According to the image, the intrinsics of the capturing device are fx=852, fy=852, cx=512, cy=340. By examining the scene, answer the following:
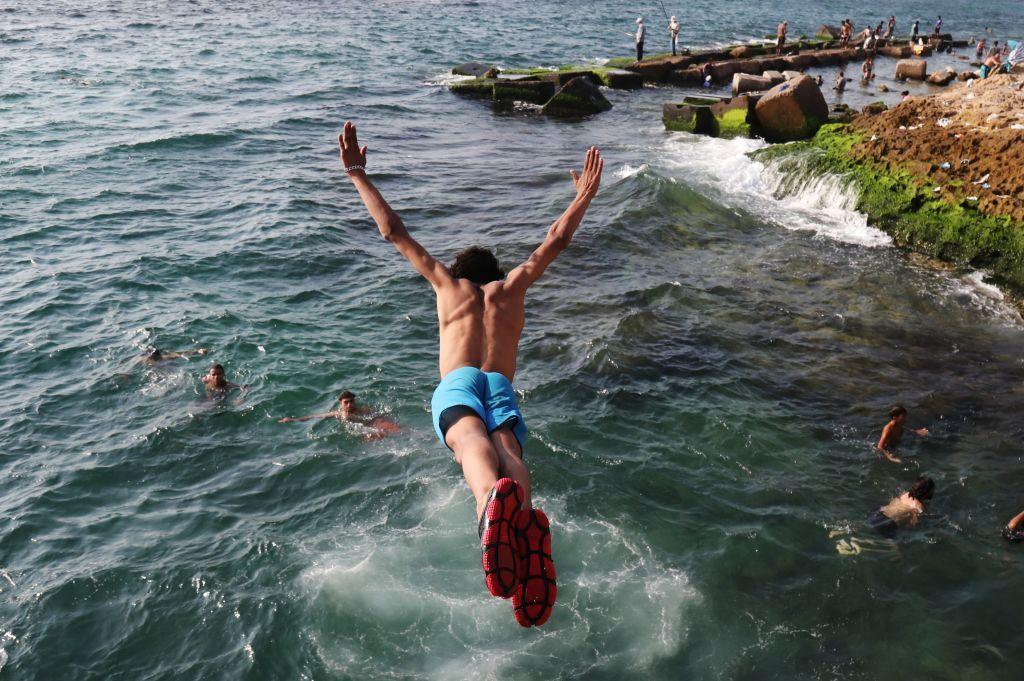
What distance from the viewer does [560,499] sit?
11.3m

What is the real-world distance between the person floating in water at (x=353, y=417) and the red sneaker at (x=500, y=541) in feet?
24.7

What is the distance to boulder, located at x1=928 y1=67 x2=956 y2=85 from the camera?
4269 cm

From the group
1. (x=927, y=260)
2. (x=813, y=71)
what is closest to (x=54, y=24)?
(x=813, y=71)

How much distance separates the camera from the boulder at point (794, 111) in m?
28.0

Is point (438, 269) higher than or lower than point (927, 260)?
higher

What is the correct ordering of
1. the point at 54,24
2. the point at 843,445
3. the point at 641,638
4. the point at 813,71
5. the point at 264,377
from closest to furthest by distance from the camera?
the point at 641,638
the point at 843,445
the point at 264,377
the point at 813,71
the point at 54,24

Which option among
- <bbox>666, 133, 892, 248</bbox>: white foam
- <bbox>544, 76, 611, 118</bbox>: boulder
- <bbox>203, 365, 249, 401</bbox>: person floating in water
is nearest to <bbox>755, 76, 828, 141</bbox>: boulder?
<bbox>666, 133, 892, 248</bbox>: white foam

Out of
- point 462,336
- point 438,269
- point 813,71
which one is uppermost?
point 438,269

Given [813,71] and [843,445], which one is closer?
[843,445]

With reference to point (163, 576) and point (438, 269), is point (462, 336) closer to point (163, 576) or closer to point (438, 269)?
point (438, 269)

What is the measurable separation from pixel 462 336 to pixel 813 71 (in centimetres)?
4589

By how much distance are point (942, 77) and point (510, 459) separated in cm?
4461

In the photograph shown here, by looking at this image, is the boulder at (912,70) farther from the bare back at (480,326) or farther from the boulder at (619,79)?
the bare back at (480,326)

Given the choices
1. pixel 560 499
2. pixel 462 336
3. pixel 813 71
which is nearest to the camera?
pixel 462 336
